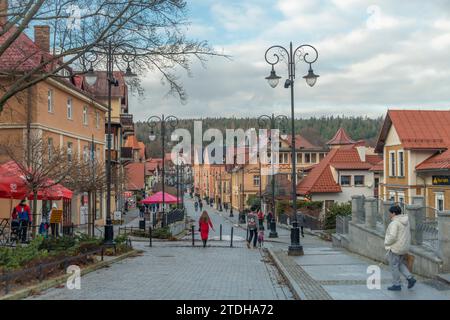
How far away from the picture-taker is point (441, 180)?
3494 centimetres

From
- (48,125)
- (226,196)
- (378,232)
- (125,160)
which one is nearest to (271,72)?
(378,232)

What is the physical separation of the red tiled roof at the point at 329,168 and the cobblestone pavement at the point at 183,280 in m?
35.4

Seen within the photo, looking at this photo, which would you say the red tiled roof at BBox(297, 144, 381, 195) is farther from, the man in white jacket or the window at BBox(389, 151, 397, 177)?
the man in white jacket

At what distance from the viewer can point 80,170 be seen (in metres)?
22.7

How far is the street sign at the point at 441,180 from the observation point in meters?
34.3

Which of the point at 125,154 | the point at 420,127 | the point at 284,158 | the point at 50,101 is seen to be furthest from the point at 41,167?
the point at 284,158

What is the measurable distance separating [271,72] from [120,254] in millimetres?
8165

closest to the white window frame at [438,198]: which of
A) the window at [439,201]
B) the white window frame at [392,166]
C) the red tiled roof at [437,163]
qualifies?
the window at [439,201]

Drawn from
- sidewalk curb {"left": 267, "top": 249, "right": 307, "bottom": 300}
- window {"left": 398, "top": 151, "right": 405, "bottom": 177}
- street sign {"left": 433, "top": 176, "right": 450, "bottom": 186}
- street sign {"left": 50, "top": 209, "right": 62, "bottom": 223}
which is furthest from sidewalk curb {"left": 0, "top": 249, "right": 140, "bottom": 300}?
window {"left": 398, "top": 151, "right": 405, "bottom": 177}

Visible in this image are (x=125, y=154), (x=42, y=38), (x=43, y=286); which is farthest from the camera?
(x=125, y=154)

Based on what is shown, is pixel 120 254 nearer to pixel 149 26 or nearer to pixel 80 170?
pixel 80 170

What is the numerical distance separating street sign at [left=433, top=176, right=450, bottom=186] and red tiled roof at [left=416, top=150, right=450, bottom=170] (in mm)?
664

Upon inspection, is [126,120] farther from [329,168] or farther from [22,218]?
[22,218]

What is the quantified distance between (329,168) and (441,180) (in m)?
22.6
